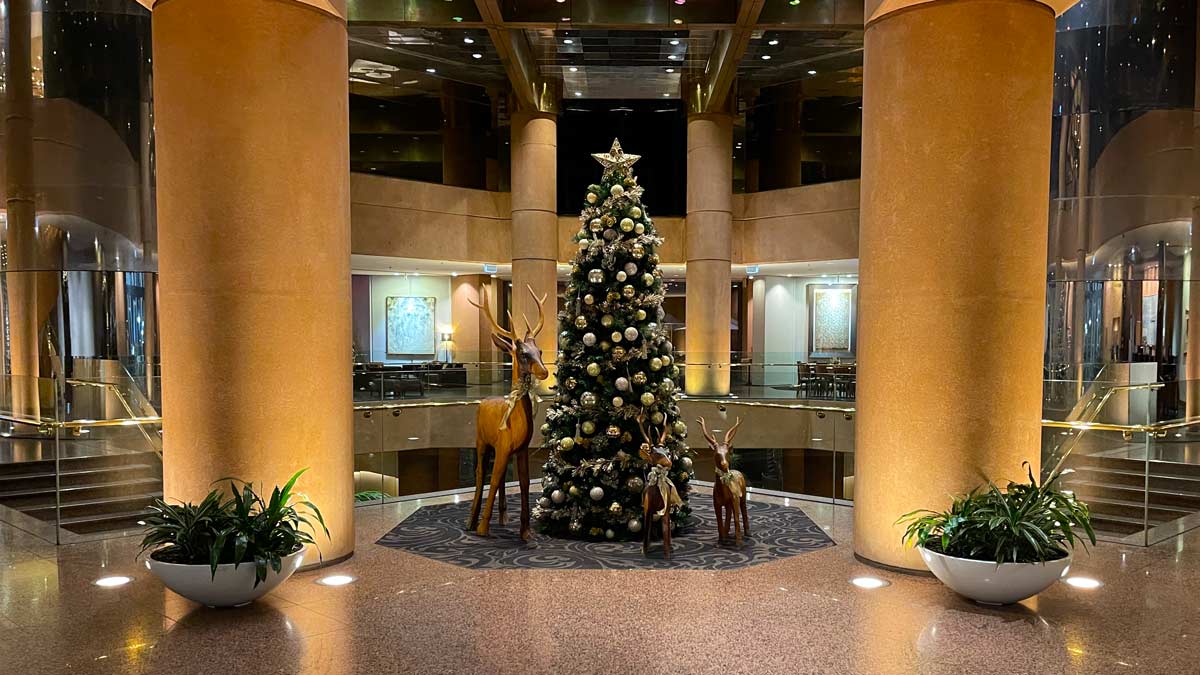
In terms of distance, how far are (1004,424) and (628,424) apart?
276 cm

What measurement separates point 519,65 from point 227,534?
477 inches

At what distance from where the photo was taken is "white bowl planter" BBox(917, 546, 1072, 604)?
15.3 ft

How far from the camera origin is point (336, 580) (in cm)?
541

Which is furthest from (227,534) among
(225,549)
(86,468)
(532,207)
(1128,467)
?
(532,207)

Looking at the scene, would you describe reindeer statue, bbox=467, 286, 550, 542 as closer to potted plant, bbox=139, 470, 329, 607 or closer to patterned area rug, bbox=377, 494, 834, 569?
patterned area rug, bbox=377, 494, 834, 569

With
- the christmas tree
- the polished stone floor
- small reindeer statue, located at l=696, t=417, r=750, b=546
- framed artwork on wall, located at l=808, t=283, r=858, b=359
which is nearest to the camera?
the polished stone floor

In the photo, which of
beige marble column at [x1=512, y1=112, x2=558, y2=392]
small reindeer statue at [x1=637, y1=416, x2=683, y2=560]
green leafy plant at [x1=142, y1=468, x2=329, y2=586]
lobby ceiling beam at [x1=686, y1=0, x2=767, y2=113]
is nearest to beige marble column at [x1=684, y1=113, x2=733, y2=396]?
lobby ceiling beam at [x1=686, y1=0, x2=767, y2=113]

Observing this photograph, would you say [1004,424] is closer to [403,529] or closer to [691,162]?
[403,529]

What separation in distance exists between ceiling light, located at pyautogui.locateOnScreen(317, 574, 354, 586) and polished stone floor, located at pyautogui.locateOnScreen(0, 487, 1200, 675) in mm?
59

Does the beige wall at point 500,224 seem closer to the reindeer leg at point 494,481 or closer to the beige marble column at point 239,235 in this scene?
the reindeer leg at point 494,481

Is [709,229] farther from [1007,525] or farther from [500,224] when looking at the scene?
[1007,525]

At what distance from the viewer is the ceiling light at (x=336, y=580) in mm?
5336

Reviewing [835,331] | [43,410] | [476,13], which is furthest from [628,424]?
[835,331]

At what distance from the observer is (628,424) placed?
6762 mm
